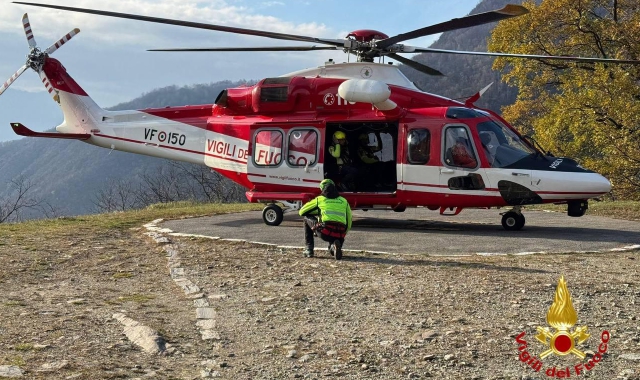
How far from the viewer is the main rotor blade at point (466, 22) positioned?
10.0 metres

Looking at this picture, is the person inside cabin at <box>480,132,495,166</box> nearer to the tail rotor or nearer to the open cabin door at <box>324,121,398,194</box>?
the open cabin door at <box>324,121,398,194</box>

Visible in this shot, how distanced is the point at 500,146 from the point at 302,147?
398cm

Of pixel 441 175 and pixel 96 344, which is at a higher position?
pixel 441 175

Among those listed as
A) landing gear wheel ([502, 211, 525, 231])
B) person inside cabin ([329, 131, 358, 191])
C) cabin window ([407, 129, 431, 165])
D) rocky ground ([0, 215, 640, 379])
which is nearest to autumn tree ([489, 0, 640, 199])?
landing gear wheel ([502, 211, 525, 231])

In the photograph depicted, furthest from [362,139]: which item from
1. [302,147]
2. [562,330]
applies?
[562,330]

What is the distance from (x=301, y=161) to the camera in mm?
14203

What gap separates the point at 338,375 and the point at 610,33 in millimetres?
23821

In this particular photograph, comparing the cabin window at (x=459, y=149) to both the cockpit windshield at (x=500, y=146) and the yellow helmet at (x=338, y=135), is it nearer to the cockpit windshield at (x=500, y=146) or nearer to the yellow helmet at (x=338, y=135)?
the cockpit windshield at (x=500, y=146)

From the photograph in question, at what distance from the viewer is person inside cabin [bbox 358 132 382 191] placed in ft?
47.0

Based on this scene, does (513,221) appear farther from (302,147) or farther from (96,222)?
(96,222)

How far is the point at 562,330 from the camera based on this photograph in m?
4.91

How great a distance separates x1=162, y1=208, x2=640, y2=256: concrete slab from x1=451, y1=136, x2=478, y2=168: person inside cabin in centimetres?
132

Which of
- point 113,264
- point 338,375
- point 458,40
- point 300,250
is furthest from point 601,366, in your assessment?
point 458,40

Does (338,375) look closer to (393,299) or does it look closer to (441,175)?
(393,299)
